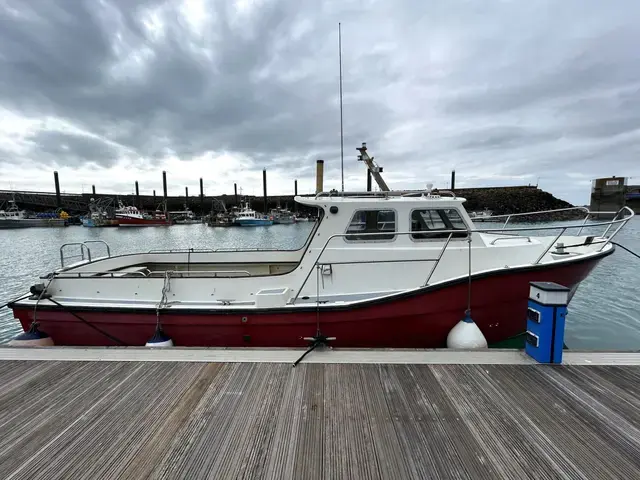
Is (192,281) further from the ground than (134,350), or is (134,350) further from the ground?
(192,281)

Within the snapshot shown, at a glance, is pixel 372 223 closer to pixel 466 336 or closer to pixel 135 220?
pixel 466 336

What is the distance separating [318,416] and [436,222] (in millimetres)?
3651

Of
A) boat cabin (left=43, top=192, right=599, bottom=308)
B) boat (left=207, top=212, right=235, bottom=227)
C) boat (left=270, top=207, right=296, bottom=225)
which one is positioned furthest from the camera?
boat (left=270, top=207, right=296, bottom=225)

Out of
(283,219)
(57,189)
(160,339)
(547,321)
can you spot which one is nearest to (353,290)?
(547,321)

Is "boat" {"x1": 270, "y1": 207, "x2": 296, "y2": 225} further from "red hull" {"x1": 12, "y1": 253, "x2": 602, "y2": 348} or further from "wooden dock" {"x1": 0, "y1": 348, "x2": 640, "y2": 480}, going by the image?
"wooden dock" {"x1": 0, "y1": 348, "x2": 640, "y2": 480}

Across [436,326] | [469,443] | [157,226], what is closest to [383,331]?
[436,326]

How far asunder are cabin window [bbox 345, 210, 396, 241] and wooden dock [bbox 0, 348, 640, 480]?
2.18m

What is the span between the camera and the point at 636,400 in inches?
93.0

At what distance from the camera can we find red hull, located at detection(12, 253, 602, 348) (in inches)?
162

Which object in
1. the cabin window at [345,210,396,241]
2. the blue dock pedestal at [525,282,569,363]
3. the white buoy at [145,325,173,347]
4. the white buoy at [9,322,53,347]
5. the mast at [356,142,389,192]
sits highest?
the mast at [356,142,389,192]

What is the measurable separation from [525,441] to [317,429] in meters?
1.33

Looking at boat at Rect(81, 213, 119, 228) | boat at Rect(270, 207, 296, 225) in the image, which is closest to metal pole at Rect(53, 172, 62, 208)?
boat at Rect(81, 213, 119, 228)

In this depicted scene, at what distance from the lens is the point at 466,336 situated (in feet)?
12.3

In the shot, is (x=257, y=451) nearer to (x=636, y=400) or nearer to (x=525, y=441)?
(x=525, y=441)
